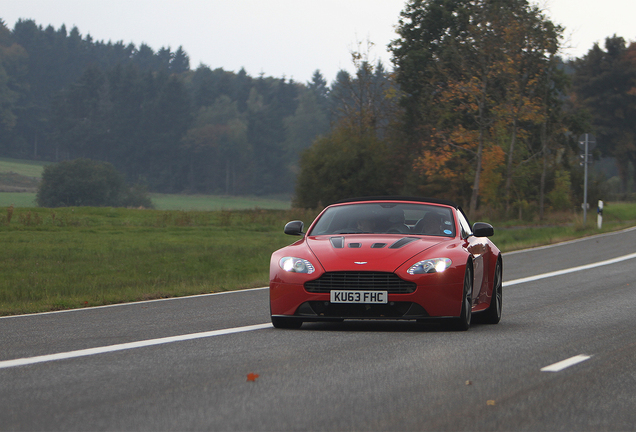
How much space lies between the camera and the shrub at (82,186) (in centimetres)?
10606

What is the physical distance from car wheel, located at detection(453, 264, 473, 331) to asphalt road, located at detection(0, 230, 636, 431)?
201mm

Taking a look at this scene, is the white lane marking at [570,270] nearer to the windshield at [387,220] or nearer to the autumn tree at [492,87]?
the windshield at [387,220]

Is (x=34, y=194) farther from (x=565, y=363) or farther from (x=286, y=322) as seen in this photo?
(x=565, y=363)

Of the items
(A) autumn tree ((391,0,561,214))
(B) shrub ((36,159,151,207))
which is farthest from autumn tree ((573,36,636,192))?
(B) shrub ((36,159,151,207))

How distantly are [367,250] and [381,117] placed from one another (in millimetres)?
59131

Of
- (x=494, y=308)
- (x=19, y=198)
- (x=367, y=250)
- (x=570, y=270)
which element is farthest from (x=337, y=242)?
(x=19, y=198)

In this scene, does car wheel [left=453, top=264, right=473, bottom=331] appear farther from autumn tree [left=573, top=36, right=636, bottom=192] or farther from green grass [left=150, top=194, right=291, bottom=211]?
green grass [left=150, top=194, right=291, bottom=211]

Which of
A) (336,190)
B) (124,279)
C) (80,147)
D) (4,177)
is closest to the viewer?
(124,279)

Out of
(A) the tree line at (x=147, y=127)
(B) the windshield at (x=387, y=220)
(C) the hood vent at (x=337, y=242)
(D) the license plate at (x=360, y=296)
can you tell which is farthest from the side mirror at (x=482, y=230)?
(A) the tree line at (x=147, y=127)

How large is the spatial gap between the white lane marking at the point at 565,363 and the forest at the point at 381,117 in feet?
120

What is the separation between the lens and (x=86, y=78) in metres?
147

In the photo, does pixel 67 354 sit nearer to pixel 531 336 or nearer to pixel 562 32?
pixel 531 336

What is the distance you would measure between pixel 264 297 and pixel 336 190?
48873mm

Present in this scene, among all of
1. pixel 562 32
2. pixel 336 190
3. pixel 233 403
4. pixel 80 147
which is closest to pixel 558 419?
pixel 233 403
